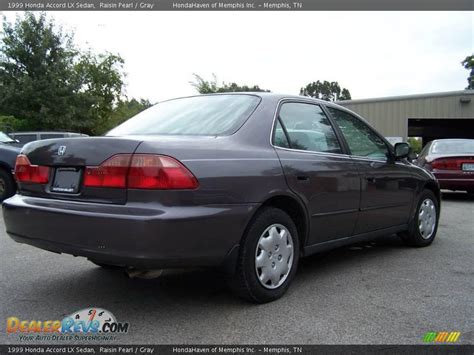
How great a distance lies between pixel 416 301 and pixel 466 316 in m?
0.36

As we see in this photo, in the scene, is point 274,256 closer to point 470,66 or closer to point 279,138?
point 279,138

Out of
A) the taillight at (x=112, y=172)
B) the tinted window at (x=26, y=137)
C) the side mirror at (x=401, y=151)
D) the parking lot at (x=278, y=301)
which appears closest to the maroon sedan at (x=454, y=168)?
the side mirror at (x=401, y=151)

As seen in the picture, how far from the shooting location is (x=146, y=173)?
9.32 ft

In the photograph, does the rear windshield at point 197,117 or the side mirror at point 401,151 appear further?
the side mirror at point 401,151

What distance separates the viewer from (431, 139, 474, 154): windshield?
34.1ft

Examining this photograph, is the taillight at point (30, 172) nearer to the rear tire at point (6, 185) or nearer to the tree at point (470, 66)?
the rear tire at point (6, 185)

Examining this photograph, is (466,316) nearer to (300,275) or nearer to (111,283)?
(300,275)

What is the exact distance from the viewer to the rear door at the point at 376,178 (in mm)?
4371

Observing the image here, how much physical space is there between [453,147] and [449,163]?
3.02ft

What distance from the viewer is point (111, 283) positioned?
12.7 ft

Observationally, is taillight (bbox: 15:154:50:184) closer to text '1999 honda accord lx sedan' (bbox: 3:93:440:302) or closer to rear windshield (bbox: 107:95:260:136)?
text '1999 honda accord lx sedan' (bbox: 3:93:440:302)

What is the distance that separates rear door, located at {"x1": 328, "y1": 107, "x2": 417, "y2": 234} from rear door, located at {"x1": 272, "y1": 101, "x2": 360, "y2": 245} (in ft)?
0.54

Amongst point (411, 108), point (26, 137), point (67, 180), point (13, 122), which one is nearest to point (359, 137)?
point (67, 180)

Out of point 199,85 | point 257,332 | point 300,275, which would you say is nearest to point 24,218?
point 257,332
